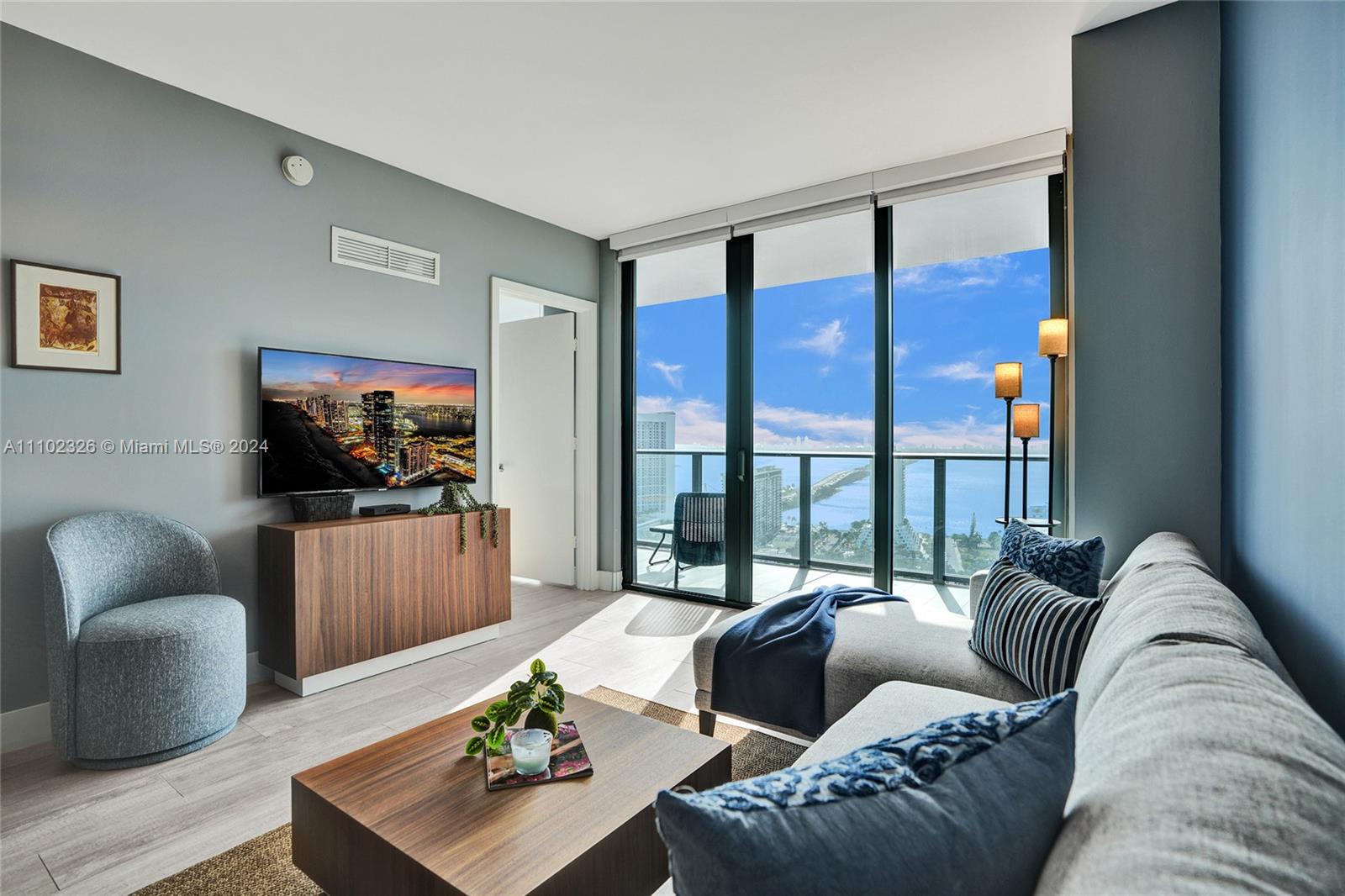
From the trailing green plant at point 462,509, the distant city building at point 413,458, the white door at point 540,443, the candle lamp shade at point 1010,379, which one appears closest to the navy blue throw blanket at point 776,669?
the candle lamp shade at point 1010,379

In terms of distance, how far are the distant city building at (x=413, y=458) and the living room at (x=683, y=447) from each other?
33mm

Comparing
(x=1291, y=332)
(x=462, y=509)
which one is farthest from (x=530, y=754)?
(x=462, y=509)

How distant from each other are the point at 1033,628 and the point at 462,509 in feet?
9.87

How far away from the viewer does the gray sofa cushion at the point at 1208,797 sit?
0.50 metres

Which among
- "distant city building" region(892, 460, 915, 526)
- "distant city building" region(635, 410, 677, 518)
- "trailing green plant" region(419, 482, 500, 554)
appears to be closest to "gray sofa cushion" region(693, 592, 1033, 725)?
"distant city building" region(892, 460, 915, 526)

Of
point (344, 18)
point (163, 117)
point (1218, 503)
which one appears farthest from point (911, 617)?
point (163, 117)

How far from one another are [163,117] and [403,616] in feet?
8.29

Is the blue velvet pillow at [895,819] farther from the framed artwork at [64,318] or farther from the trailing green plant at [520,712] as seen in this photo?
the framed artwork at [64,318]

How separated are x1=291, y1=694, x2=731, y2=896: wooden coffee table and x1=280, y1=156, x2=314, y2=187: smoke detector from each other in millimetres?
2866

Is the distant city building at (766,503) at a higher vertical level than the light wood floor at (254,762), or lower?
higher

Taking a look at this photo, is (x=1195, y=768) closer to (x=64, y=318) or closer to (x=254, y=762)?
(x=254, y=762)

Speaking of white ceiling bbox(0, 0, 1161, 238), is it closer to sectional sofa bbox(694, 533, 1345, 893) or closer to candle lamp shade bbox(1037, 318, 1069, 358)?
candle lamp shade bbox(1037, 318, 1069, 358)

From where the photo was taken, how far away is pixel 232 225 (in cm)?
312

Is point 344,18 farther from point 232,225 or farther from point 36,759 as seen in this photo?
point 36,759
